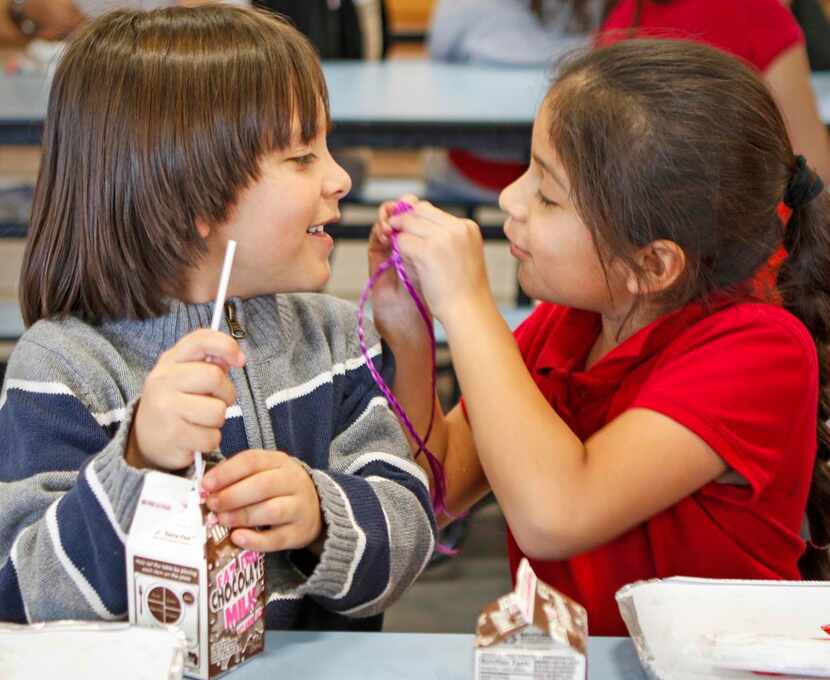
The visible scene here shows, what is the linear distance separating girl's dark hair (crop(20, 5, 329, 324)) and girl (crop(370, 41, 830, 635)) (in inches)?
8.1

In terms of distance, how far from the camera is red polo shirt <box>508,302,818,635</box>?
1102mm

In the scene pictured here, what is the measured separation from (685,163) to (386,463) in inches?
15.9

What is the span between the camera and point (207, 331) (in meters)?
0.86

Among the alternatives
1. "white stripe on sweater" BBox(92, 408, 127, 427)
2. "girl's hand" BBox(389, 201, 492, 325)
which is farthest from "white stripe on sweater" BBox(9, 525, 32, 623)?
"girl's hand" BBox(389, 201, 492, 325)

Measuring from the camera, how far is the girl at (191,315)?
935 millimetres

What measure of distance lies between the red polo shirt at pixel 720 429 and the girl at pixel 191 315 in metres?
0.21

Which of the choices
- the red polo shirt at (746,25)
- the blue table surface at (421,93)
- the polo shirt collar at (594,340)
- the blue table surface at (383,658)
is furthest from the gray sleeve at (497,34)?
the blue table surface at (383,658)

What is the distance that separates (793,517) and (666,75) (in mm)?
460

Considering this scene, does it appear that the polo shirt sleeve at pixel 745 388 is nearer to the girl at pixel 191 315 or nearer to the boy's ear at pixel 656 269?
the boy's ear at pixel 656 269

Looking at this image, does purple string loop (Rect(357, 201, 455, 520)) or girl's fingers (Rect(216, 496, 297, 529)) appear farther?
purple string loop (Rect(357, 201, 455, 520))

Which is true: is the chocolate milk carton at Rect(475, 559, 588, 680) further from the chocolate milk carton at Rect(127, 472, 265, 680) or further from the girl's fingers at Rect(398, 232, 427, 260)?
the girl's fingers at Rect(398, 232, 427, 260)

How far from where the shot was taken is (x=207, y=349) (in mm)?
855

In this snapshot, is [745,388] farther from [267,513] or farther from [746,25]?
[746,25]

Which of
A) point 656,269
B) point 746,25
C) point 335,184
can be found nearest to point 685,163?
point 656,269
